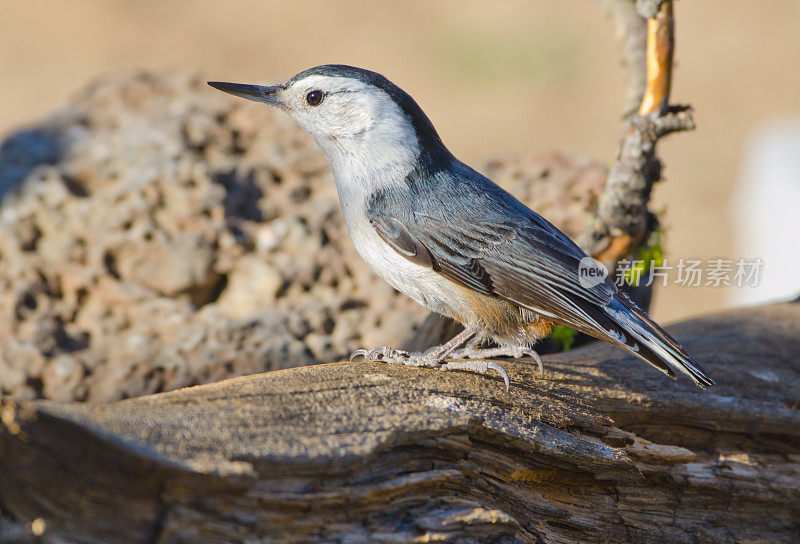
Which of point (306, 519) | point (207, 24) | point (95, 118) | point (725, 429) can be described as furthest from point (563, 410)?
point (207, 24)

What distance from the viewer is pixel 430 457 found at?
249 cm

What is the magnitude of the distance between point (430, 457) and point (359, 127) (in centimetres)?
171

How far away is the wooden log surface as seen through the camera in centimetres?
197

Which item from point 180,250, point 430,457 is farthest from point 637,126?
point 180,250

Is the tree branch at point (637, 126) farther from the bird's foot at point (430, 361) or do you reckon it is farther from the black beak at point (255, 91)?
the black beak at point (255, 91)

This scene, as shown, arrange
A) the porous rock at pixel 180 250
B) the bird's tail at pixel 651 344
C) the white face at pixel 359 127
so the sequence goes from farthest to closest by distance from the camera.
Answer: the porous rock at pixel 180 250, the white face at pixel 359 127, the bird's tail at pixel 651 344

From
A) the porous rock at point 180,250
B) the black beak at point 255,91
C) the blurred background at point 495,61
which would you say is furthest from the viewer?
the blurred background at point 495,61

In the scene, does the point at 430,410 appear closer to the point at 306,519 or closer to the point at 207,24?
the point at 306,519

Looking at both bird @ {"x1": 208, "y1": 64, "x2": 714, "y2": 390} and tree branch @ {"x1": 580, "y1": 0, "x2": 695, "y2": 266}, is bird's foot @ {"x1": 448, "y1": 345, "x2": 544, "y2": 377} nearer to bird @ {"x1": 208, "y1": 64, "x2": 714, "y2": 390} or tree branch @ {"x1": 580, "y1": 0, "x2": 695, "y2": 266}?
bird @ {"x1": 208, "y1": 64, "x2": 714, "y2": 390}

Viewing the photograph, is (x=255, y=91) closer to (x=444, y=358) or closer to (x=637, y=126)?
(x=444, y=358)

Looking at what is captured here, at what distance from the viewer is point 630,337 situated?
3.14m

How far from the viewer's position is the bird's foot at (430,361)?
3.26m

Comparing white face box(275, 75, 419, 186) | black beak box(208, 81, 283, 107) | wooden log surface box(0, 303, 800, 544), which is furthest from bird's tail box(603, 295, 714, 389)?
black beak box(208, 81, 283, 107)

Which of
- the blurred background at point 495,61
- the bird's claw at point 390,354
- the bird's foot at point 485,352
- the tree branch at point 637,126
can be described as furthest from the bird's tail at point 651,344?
the blurred background at point 495,61
